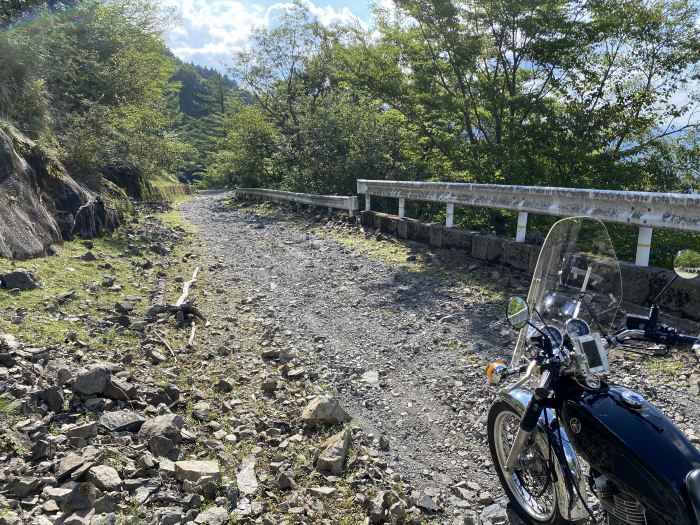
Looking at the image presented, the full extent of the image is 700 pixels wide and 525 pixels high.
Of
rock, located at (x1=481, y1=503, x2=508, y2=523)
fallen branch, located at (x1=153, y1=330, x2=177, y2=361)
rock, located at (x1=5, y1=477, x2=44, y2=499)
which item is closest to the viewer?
rock, located at (x1=5, y1=477, x2=44, y2=499)

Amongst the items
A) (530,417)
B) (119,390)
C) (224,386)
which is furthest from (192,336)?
(530,417)

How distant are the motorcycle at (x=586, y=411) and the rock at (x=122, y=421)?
235cm

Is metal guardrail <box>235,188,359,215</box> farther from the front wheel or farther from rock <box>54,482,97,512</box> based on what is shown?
rock <box>54,482,97,512</box>

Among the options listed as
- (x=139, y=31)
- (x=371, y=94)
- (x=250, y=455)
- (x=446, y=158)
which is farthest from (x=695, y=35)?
(x=139, y=31)

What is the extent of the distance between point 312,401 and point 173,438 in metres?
1.05

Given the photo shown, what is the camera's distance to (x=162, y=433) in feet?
10.5

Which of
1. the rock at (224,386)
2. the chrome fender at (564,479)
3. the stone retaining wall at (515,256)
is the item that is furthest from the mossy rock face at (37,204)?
the chrome fender at (564,479)

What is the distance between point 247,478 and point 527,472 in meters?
1.65

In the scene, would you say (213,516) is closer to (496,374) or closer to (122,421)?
(122,421)

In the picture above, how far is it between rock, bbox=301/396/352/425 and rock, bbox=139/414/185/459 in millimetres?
895

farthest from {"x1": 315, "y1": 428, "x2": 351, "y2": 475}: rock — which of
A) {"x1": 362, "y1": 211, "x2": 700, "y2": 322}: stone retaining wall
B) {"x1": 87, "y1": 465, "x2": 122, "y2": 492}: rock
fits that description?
A: {"x1": 362, "y1": 211, "x2": 700, "y2": 322}: stone retaining wall

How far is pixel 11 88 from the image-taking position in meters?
9.80

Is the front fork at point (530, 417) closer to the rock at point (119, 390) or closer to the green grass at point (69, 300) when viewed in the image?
the rock at point (119, 390)

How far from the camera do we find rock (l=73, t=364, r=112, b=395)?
352cm
